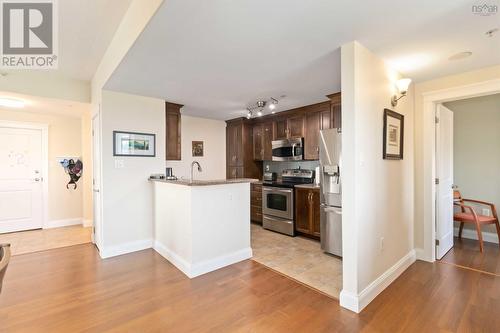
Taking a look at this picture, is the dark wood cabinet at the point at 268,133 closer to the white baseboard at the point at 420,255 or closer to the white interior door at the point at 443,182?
the white interior door at the point at 443,182

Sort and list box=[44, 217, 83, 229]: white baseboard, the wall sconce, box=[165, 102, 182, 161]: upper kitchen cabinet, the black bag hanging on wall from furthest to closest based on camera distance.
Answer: the black bag hanging on wall → box=[44, 217, 83, 229]: white baseboard → box=[165, 102, 182, 161]: upper kitchen cabinet → the wall sconce

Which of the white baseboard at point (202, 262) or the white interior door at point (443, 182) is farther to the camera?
the white interior door at point (443, 182)

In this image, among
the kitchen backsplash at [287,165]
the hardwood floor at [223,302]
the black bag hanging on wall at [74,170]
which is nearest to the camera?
the hardwood floor at [223,302]

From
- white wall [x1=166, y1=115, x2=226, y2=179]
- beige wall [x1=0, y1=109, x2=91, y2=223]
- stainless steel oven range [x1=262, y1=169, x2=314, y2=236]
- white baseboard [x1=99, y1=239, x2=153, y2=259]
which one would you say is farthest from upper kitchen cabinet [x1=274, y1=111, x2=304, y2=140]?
beige wall [x1=0, y1=109, x2=91, y2=223]

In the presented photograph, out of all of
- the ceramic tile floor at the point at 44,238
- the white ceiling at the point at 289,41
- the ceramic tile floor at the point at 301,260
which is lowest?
the ceramic tile floor at the point at 301,260

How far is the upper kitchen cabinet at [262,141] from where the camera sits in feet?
17.1

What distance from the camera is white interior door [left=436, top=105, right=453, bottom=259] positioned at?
3.21 metres

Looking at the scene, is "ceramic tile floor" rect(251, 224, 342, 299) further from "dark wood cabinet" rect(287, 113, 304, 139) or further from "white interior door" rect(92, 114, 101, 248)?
"white interior door" rect(92, 114, 101, 248)

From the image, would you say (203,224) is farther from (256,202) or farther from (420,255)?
(420,255)

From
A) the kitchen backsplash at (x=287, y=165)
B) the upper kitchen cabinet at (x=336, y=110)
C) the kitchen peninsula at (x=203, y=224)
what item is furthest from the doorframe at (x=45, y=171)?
the upper kitchen cabinet at (x=336, y=110)

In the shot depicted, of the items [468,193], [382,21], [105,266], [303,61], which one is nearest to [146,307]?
[105,266]

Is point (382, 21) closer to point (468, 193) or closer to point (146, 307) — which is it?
point (146, 307)

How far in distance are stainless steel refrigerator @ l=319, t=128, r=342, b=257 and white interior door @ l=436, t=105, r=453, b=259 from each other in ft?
4.19

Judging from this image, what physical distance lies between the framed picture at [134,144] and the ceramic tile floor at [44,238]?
72.8 inches
